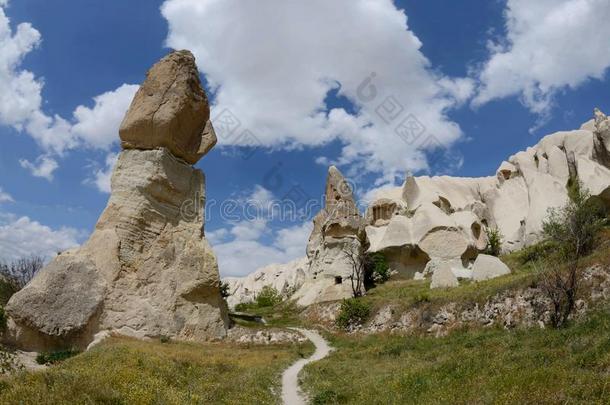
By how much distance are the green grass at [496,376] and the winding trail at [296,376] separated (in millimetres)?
383

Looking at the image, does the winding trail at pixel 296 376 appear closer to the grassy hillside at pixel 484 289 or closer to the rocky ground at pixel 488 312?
the rocky ground at pixel 488 312

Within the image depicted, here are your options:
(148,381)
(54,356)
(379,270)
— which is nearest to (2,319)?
(54,356)

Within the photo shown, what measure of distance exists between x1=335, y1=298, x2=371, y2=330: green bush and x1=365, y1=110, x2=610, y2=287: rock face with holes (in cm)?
732

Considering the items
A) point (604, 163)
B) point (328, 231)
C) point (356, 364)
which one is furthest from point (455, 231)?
point (356, 364)

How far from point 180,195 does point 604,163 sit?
39.0 meters

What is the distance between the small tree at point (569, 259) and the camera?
16.8 meters

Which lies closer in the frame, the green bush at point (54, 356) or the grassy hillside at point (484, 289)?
the green bush at point (54, 356)

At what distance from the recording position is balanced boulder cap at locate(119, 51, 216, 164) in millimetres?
24875

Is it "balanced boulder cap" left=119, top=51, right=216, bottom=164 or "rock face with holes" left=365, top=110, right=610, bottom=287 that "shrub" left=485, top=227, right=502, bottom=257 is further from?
"balanced boulder cap" left=119, top=51, right=216, bottom=164

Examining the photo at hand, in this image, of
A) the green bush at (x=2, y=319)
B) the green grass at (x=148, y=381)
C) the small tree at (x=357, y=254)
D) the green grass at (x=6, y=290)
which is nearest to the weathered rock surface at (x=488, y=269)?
the small tree at (x=357, y=254)

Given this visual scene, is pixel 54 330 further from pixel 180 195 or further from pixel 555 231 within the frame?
pixel 555 231

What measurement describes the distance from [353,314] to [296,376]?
1187cm

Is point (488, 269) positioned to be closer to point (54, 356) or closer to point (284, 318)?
point (284, 318)

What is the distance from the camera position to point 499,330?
19.3 metres
